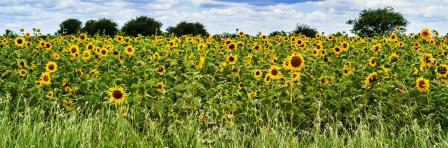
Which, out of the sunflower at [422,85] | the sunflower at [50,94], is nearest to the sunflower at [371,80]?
the sunflower at [422,85]

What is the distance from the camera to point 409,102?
638 cm

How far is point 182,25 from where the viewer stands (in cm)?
3662

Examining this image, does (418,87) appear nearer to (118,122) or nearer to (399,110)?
(399,110)

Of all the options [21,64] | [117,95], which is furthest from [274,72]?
[21,64]

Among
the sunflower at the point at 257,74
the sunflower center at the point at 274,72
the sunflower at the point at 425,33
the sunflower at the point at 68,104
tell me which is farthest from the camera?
the sunflower at the point at 425,33

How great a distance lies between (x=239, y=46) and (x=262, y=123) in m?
4.00

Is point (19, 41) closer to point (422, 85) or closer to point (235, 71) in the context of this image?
point (235, 71)

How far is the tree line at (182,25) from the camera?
32737 millimetres

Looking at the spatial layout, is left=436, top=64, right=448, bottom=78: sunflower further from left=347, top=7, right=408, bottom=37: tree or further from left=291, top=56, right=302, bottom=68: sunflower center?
left=347, top=7, right=408, bottom=37: tree

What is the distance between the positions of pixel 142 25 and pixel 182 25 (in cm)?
369

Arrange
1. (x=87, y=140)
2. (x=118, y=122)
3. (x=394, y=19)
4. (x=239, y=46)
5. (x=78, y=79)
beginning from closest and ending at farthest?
(x=87, y=140)
(x=118, y=122)
(x=78, y=79)
(x=239, y=46)
(x=394, y=19)

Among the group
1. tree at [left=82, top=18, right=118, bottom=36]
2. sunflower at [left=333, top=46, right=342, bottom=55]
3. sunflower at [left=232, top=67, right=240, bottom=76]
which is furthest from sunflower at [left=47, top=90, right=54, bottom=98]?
tree at [left=82, top=18, right=118, bottom=36]

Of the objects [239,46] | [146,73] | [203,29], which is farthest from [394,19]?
[146,73]

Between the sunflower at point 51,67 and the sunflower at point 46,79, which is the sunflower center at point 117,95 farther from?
the sunflower at point 51,67
